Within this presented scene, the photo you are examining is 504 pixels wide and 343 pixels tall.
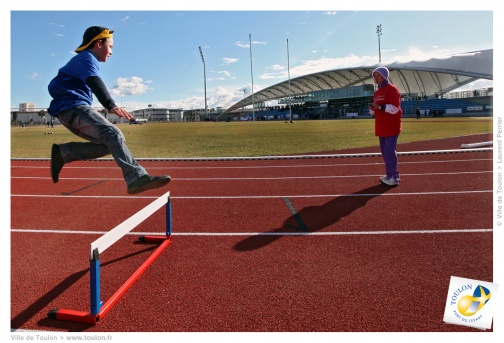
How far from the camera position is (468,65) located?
53125 millimetres

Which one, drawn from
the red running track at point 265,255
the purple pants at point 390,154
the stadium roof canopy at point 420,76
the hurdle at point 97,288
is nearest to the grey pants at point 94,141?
the hurdle at point 97,288

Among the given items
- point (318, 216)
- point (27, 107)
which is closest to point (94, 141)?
point (27, 107)

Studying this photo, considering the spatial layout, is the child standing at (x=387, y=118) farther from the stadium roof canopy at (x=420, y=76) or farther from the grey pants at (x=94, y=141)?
the stadium roof canopy at (x=420, y=76)

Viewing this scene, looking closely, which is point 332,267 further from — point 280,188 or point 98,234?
point 280,188

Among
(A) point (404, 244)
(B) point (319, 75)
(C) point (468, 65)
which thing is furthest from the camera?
(B) point (319, 75)

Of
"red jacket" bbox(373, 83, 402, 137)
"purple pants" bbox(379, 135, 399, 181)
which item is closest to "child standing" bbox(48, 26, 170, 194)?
"red jacket" bbox(373, 83, 402, 137)

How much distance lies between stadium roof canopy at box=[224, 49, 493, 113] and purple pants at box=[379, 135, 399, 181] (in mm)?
40496

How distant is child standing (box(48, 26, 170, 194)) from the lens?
77.3 inches

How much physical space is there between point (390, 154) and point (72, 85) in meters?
6.29

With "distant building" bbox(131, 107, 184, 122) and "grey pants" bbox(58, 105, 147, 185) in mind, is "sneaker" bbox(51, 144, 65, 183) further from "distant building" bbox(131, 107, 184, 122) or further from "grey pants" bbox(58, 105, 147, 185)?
"distant building" bbox(131, 107, 184, 122)

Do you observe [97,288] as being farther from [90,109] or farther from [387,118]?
[387,118]

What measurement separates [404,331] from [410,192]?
4.75 m

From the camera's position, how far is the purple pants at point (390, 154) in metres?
6.94

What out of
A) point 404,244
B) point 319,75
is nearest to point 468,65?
point 319,75
